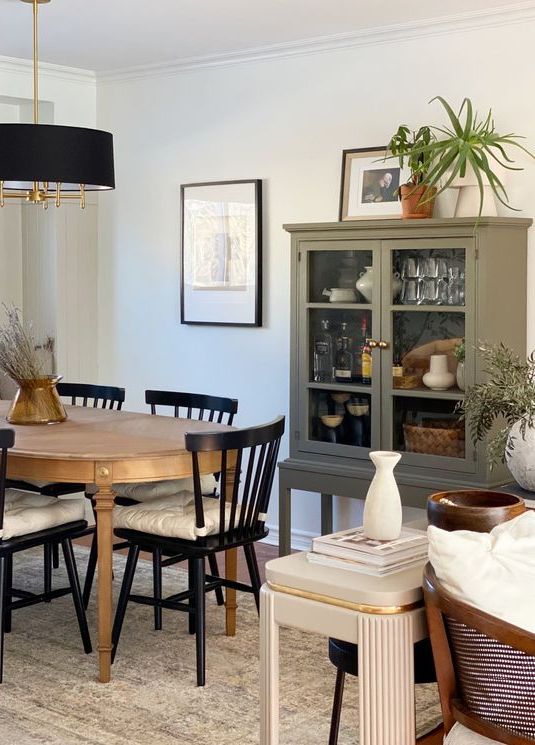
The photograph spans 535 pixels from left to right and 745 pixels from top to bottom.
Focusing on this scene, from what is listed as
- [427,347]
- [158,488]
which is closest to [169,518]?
[158,488]

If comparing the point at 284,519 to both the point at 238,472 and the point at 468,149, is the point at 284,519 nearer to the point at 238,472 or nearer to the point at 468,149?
the point at 238,472

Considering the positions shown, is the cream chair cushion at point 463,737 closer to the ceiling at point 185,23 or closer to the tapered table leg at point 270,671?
the tapered table leg at point 270,671

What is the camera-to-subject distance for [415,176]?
472cm

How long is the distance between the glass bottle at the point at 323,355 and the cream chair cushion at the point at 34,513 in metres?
1.31

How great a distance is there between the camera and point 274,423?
12.3ft

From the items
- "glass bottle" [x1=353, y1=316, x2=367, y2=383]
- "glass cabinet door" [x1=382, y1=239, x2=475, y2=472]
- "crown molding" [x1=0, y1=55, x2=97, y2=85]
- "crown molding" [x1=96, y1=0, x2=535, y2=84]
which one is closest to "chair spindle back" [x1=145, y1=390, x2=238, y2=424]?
"glass bottle" [x1=353, y1=316, x2=367, y2=383]

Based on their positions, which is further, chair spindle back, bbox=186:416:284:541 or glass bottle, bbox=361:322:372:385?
glass bottle, bbox=361:322:372:385

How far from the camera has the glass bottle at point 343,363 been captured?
4.78 meters

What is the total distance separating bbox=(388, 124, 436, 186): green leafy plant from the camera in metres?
4.71

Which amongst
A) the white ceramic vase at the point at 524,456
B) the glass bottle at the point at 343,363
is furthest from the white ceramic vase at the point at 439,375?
the white ceramic vase at the point at 524,456

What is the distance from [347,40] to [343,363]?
5.34ft

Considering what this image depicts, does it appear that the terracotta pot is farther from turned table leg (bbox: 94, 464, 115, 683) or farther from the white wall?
turned table leg (bbox: 94, 464, 115, 683)

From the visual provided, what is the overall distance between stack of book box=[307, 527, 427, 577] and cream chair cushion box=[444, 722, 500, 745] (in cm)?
37

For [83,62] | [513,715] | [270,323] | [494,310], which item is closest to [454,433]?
[494,310]
